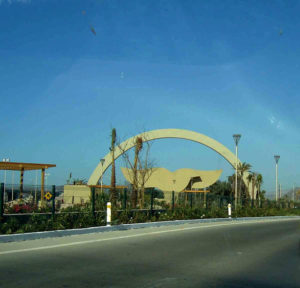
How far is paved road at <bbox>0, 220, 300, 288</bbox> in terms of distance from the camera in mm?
7305

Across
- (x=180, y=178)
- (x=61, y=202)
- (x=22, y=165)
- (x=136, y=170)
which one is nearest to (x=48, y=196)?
(x=61, y=202)

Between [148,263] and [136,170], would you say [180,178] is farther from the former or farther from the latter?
[148,263]

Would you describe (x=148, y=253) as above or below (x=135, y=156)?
below

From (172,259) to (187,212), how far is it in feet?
52.6

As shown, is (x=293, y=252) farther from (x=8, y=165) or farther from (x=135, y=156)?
(x=8, y=165)

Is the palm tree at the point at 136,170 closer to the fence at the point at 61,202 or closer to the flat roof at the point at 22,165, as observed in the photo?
the fence at the point at 61,202

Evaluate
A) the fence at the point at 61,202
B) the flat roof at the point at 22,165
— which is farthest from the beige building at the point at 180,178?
the fence at the point at 61,202

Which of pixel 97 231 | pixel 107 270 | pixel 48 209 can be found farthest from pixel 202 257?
pixel 48 209

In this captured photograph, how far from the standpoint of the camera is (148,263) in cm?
923

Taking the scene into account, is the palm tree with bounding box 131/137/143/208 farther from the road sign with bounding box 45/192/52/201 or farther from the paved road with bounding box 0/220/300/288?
the paved road with bounding box 0/220/300/288

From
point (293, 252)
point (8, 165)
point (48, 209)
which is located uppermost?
point (8, 165)

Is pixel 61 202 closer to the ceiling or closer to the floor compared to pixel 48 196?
closer to the floor

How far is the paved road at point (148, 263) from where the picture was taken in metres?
7.30

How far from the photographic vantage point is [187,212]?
25.7 m
